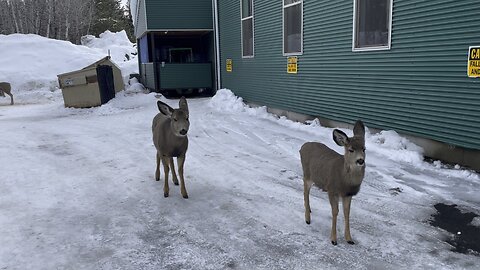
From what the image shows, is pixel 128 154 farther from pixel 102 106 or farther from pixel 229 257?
pixel 102 106

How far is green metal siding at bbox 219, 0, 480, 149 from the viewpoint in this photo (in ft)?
21.3

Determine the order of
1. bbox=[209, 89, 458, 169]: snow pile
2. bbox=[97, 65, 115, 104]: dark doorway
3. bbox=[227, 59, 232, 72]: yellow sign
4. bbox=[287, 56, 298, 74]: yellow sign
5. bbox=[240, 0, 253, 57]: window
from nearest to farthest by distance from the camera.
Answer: bbox=[209, 89, 458, 169]: snow pile < bbox=[287, 56, 298, 74]: yellow sign < bbox=[240, 0, 253, 57]: window < bbox=[97, 65, 115, 104]: dark doorway < bbox=[227, 59, 232, 72]: yellow sign

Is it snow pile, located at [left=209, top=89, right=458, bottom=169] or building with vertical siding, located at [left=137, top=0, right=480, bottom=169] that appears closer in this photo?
building with vertical siding, located at [left=137, top=0, right=480, bottom=169]

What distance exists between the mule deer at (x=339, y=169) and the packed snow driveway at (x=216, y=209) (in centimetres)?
48

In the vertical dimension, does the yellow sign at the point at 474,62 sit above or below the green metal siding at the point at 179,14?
below

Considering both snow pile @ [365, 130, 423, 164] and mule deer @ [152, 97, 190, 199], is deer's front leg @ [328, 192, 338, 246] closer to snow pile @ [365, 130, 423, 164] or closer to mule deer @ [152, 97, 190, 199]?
mule deer @ [152, 97, 190, 199]

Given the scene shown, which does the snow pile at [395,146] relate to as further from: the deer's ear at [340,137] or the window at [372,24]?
the deer's ear at [340,137]

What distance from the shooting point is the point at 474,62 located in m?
6.17

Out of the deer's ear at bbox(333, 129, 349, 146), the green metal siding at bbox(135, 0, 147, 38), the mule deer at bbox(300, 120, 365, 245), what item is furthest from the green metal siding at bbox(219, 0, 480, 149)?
the green metal siding at bbox(135, 0, 147, 38)

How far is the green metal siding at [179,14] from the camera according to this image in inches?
736

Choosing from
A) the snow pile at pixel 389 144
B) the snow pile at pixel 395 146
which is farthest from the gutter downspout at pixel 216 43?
the snow pile at pixel 395 146

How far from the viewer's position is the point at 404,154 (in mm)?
7234

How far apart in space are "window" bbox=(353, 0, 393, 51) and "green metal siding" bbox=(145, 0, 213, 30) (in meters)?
11.2

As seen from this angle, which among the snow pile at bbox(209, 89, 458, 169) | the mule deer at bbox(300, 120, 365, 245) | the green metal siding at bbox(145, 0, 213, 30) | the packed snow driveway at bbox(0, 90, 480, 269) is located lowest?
the packed snow driveway at bbox(0, 90, 480, 269)
